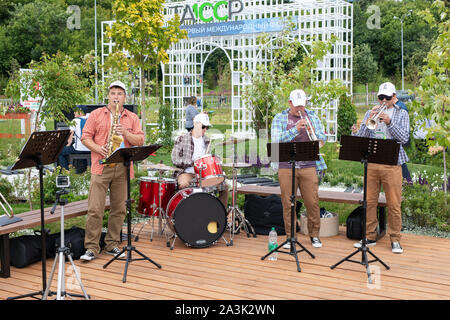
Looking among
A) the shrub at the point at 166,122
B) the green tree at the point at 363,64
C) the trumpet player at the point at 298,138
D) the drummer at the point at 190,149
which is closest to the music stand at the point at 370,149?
the trumpet player at the point at 298,138

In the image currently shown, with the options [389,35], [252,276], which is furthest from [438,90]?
[389,35]

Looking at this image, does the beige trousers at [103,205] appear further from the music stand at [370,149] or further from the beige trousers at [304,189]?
the music stand at [370,149]

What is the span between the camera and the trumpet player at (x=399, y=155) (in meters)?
5.90

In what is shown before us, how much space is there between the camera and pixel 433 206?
23.1ft

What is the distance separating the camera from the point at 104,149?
5.52 m

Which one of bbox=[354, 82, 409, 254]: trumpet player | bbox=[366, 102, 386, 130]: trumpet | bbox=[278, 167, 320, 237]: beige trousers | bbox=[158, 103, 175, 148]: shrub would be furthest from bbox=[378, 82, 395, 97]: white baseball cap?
bbox=[158, 103, 175, 148]: shrub

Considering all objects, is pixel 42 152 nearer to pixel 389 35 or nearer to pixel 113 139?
pixel 113 139

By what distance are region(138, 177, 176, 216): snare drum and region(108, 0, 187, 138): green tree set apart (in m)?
4.82

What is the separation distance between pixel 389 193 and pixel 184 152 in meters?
2.32

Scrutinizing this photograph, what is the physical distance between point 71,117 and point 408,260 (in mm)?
6584

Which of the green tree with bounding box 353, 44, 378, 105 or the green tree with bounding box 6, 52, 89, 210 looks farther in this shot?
the green tree with bounding box 353, 44, 378, 105

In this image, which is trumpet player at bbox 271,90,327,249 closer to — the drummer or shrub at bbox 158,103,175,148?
the drummer

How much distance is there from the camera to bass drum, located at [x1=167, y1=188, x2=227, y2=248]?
20.2 feet
